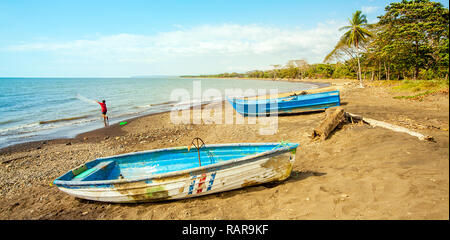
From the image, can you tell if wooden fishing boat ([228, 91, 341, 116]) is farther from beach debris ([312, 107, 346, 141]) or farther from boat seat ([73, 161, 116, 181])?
boat seat ([73, 161, 116, 181])

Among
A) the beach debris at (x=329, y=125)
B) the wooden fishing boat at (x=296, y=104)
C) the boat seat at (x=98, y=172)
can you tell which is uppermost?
the wooden fishing boat at (x=296, y=104)

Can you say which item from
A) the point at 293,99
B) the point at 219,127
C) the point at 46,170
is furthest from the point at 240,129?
the point at 46,170

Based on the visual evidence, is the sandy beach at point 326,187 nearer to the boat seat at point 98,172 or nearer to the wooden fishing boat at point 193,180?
the wooden fishing boat at point 193,180

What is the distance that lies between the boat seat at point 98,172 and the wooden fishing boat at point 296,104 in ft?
32.2

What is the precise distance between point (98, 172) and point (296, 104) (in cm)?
1120

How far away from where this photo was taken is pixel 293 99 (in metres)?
13.5

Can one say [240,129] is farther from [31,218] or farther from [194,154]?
[31,218]

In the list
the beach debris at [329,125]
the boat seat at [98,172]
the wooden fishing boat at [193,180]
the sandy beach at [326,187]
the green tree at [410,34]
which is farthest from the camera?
the green tree at [410,34]

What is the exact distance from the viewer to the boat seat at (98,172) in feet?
18.5

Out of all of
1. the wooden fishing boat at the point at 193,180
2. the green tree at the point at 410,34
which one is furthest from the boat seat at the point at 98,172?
the green tree at the point at 410,34

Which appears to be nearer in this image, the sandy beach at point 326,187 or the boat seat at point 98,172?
the sandy beach at point 326,187

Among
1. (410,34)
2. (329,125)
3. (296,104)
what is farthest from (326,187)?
(410,34)
